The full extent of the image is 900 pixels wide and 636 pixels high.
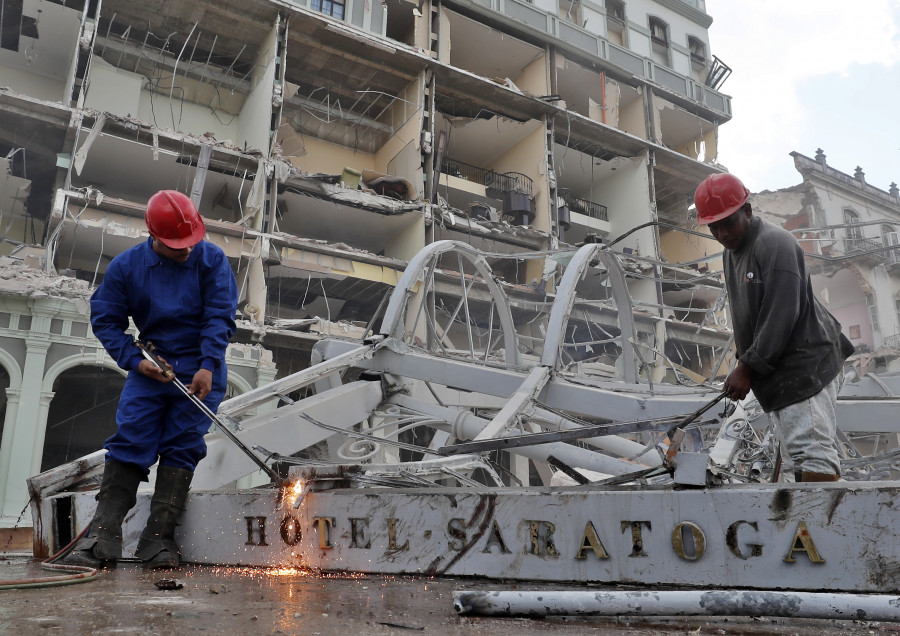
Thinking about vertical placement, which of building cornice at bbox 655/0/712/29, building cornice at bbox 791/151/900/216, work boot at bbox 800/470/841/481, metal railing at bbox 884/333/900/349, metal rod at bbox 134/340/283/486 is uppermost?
building cornice at bbox 655/0/712/29

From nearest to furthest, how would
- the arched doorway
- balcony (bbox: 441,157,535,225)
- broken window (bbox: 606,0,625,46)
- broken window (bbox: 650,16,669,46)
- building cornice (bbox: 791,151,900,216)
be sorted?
the arched doorway → balcony (bbox: 441,157,535,225) → broken window (bbox: 606,0,625,46) → broken window (bbox: 650,16,669,46) → building cornice (bbox: 791,151,900,216)

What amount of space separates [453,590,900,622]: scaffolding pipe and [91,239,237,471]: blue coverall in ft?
6.59

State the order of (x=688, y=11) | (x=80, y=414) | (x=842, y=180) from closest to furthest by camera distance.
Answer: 1. (x=80, y=414)
2. (x=688, y=11)
3. (x=842, y=180)

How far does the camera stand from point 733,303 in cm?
314

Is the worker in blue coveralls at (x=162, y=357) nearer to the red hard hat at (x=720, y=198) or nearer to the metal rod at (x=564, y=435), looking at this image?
the metal rod at (x=564, y=435)

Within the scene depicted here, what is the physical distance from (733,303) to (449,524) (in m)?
1.66

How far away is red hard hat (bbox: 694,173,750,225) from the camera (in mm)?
2996

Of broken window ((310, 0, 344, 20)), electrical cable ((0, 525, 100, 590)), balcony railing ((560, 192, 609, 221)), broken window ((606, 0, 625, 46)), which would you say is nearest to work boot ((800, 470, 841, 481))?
electrical cable ((0, 525, 100, 590))

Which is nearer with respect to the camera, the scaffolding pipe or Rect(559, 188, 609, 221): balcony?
the scaffolding pipe

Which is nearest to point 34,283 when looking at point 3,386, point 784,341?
point 3,386

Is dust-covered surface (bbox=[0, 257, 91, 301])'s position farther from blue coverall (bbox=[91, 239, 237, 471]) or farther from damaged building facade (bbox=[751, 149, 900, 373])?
damaged building facade (bbox=[751, 149, 900, 373])

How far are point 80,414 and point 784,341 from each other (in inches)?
569

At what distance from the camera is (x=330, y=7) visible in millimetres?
18422

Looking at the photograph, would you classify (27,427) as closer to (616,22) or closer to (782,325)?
(782,325)
